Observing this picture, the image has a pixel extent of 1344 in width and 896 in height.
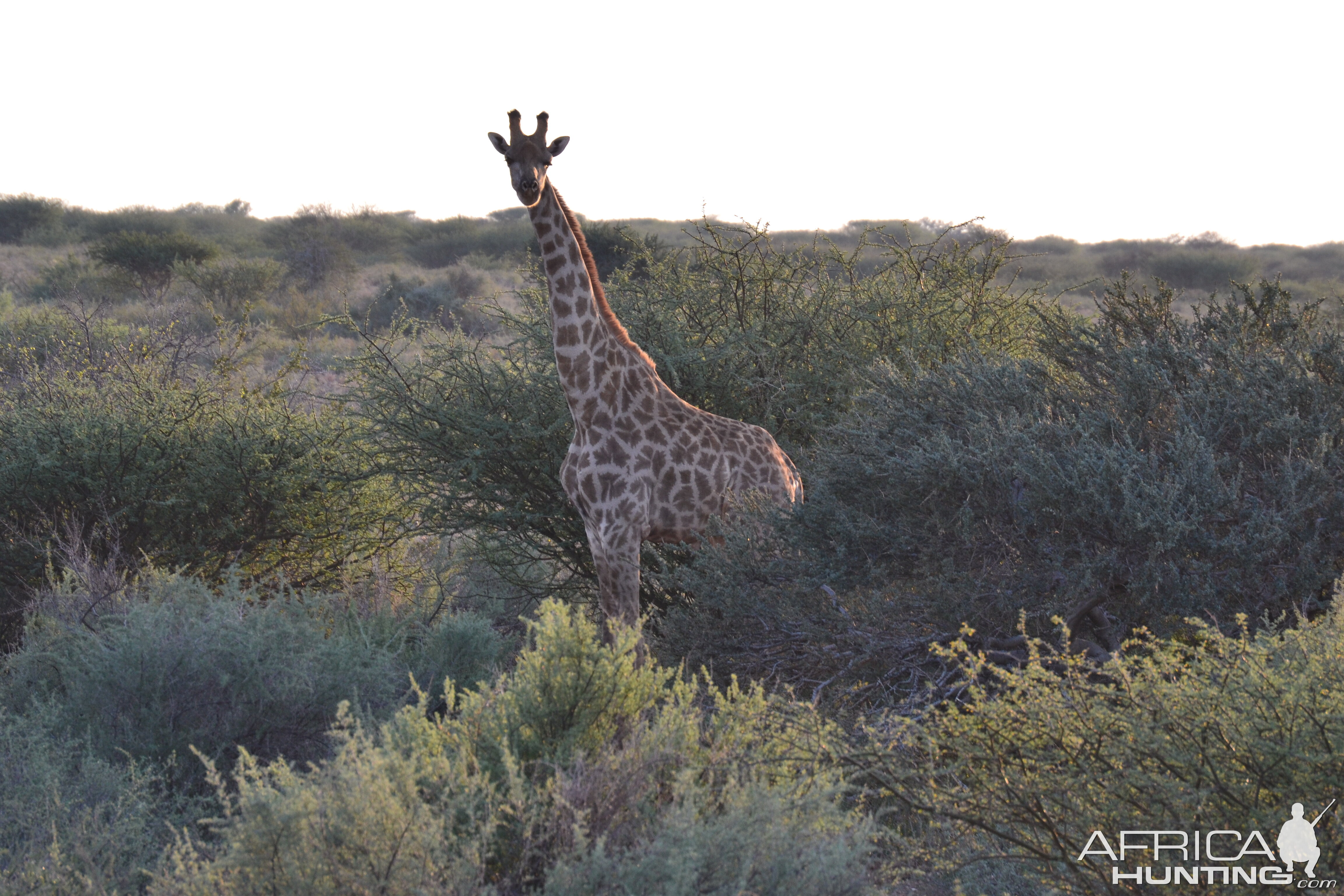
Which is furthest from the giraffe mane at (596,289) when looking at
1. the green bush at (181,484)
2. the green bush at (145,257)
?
the green bush at (145,257)

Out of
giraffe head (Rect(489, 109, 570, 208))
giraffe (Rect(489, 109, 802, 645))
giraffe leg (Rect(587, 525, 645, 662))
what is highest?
giraffe head (Rect(489, 109, 570, 208))

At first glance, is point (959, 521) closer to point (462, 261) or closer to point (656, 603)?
point (656, 603)

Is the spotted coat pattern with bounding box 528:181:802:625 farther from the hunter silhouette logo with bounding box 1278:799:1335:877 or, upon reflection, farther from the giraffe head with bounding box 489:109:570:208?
the hunter silhouette logo with bounding box 1278:799:1335:877

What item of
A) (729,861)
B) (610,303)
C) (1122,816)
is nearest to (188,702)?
(729,861)

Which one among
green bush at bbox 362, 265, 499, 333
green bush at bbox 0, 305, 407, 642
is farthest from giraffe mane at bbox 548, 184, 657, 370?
green bush at bbox 362, 265, 499, 333

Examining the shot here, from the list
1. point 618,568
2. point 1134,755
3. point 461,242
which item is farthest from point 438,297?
point 1134,755

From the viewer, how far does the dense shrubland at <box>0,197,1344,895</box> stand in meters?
2.71

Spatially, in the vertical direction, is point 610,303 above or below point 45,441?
above

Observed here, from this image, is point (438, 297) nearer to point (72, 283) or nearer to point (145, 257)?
point (145, 257)

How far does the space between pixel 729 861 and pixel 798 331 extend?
5252 millimetres

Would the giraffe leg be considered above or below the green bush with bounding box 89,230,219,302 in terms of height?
below

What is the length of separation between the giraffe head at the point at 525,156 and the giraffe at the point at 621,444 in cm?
8

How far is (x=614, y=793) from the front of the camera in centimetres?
280

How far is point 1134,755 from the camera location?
278cm
